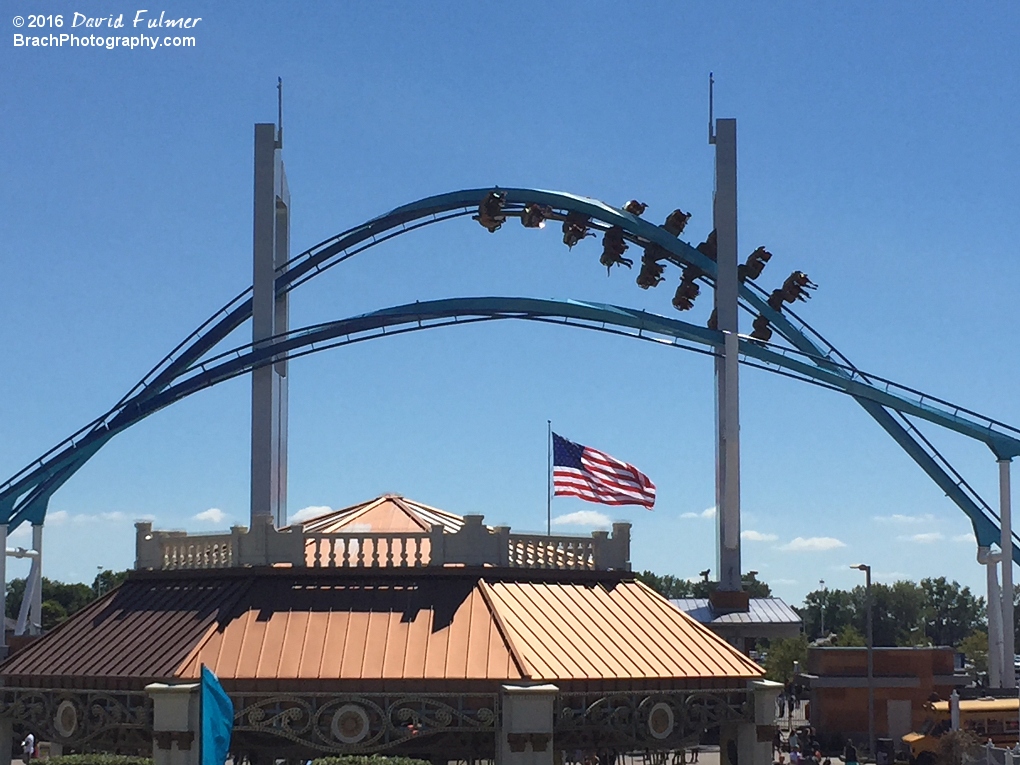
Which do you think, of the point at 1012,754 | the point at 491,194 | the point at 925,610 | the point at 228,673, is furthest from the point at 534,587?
the point at 925,610

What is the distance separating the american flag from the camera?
127 feet

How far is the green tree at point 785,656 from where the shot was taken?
3866 inches

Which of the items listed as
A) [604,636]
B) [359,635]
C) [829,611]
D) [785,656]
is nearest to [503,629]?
[604,636]

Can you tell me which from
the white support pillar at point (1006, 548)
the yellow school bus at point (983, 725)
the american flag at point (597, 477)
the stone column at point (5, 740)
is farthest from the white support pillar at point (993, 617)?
the stone column at point (5, 740)

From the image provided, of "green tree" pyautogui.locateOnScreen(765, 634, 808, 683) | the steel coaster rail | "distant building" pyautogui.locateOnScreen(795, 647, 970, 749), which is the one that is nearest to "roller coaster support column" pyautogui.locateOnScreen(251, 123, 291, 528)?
the steel coaster rail

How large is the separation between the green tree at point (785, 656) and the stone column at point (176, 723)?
7463 centimetres

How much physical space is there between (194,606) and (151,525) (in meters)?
3.38

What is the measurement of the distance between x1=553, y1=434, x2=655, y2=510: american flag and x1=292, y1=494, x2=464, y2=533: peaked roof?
21.4 ft

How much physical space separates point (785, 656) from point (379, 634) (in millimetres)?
83355

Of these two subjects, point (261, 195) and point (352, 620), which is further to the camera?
point (261, 195)

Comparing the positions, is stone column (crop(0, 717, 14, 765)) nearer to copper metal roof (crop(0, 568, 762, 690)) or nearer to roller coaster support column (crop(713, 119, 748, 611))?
copper metal roof (crop(0, 568, 762, 690))

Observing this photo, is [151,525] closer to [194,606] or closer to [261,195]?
Answer: [194,606]

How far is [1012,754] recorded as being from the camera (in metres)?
36.5

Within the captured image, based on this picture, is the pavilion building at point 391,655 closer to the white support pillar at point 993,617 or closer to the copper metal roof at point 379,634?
the copper metal roof at point 379,634
